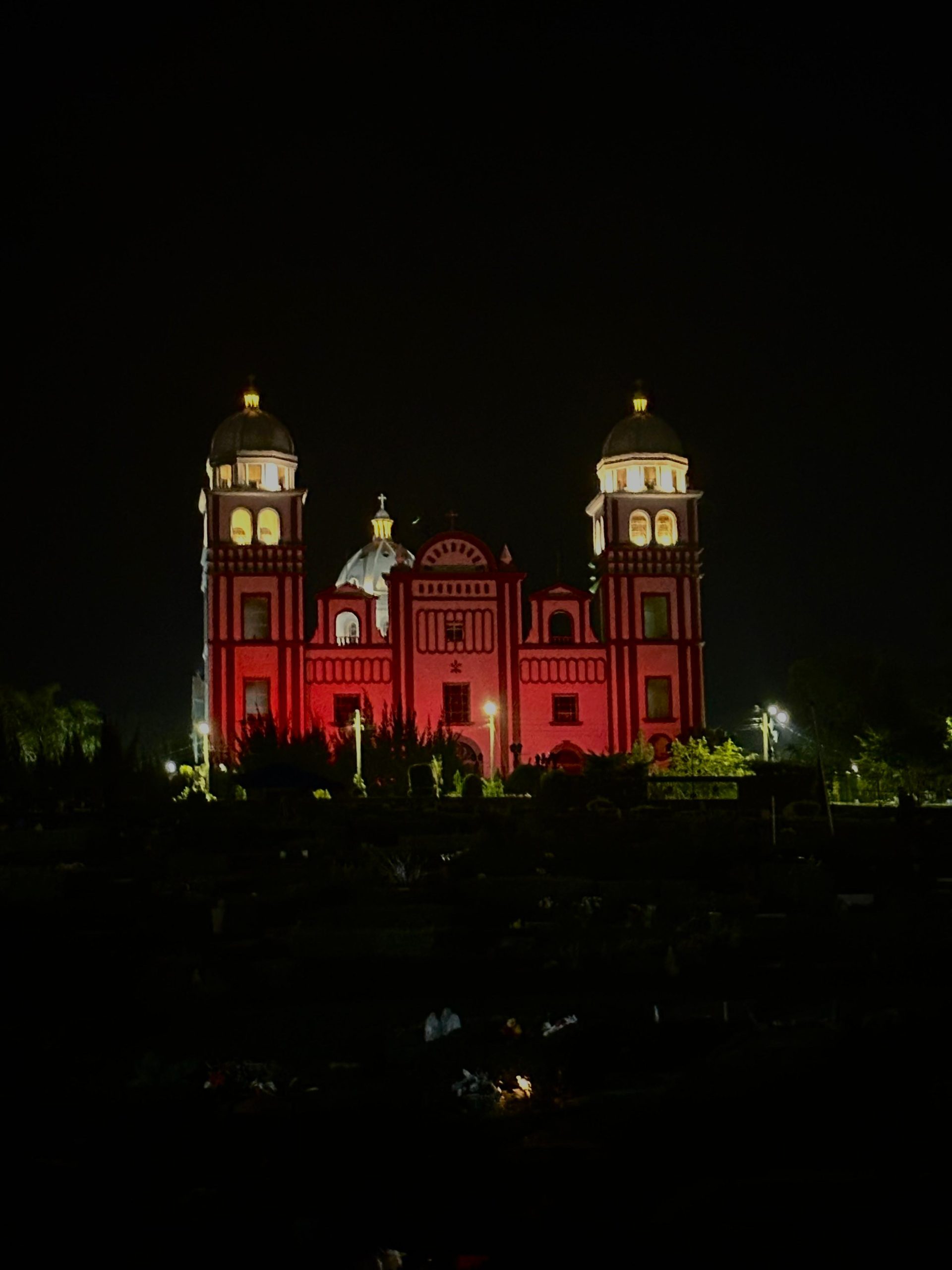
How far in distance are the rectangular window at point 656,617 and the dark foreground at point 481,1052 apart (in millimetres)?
40637

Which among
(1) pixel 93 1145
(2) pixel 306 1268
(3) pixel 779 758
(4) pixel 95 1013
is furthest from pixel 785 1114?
(3) pixel 779 758

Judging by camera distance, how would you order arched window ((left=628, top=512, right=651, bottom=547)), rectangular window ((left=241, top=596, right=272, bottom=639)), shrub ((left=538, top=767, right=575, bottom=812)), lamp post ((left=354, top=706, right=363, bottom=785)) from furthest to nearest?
arched window ((left=628, top=512, right=651, bottom=547))
rectangular window ((left=241, top=596, right=272, bottom=639))
lamp post ((left=354, top=706, right=363, bottom=785))
shrub ((left=538, top=767, right=575, bottom=812))

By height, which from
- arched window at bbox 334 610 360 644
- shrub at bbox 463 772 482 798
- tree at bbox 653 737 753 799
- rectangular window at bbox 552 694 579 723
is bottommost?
shrub at bbox 463 772 482 798

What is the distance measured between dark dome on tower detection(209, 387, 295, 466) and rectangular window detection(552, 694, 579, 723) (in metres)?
14.5

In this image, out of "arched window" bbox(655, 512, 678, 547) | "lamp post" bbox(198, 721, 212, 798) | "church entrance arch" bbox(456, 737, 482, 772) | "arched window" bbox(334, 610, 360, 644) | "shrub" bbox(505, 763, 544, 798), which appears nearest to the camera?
"shrub" bbox(505, 763, 544, 798)

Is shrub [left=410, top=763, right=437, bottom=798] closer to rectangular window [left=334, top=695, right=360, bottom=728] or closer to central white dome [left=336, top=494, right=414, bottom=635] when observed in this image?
rectangular window [left=334, top=695, right=360, bottom=728]

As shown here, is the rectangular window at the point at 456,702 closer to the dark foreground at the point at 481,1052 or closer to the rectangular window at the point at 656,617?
the rectangular window at the point at 656,617

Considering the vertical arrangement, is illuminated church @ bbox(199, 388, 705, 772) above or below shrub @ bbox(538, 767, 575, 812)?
above

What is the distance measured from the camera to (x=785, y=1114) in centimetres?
1129

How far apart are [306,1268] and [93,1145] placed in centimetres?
289

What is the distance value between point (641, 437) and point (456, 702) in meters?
13.3

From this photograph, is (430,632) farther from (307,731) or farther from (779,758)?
(779,758)

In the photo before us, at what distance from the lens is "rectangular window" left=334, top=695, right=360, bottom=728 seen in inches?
2474

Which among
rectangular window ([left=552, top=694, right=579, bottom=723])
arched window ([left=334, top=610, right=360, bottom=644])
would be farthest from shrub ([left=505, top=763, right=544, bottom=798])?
arched window ([left=334, top=610, right=360, bottom=644])
